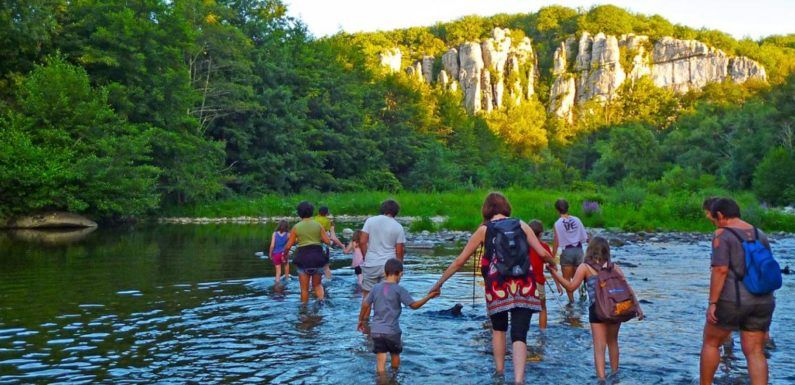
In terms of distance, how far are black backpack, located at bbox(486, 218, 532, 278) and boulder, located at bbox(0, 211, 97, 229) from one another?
107 ft

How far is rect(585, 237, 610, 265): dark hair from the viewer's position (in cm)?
704

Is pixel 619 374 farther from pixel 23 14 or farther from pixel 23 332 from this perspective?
pixel 23 14

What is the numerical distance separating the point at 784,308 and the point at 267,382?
9321 mm

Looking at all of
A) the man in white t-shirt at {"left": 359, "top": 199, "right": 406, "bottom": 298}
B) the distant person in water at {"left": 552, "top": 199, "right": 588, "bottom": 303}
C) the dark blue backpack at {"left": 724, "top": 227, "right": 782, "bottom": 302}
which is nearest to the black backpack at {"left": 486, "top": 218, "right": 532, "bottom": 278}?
the dark blue backpack at {"left": 724, "top": 227, "right": 782, "bottom": 302}

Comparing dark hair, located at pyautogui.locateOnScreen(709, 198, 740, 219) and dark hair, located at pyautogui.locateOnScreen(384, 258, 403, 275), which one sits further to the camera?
dark hair, located at pyautogui.locateOnScreen(384, 258, 403, 275)

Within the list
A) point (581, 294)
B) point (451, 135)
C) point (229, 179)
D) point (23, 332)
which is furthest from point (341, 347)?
point (451, 135)

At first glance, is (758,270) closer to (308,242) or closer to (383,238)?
(383,238)

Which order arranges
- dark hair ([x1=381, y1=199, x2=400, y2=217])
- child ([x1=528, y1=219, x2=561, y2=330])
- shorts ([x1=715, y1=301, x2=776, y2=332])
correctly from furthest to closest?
dark hair ([x1=381, y1=199, x2=400, y2=217]) < child ([x1=528, y1=219, x2=561, y2=330]) < shorts ([x1=715, y1=301, x2=776, y2=332])

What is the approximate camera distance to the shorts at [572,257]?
11688 millimetres

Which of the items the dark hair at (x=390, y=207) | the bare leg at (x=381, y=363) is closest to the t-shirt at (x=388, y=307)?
the bare leg at (x=381, y=363)

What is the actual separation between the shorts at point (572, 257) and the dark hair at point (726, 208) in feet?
17.4

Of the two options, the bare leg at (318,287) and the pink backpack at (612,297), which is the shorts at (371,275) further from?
the pink backpack at (612,297)

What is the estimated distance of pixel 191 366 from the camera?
799cm

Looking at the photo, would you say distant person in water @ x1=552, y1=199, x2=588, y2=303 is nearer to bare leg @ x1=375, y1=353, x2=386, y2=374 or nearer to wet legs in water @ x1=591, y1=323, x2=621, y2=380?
wet legs in water @ x1=591, y1=323, x2=621, y2=380
